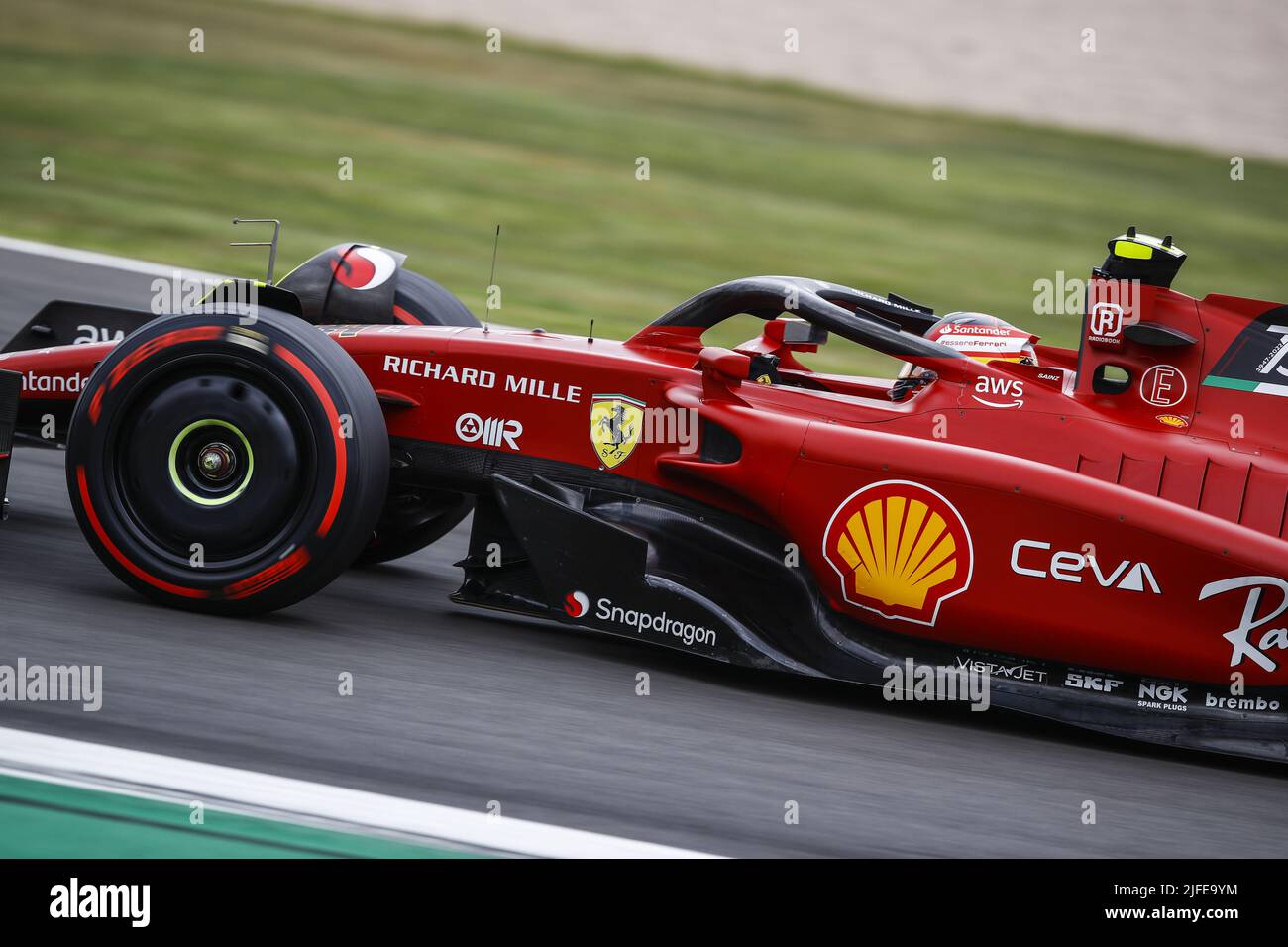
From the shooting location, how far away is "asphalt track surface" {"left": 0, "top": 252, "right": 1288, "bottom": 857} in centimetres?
390

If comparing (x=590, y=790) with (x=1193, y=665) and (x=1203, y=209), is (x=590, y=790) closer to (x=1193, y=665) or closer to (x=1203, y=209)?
(x=1193, y=665)

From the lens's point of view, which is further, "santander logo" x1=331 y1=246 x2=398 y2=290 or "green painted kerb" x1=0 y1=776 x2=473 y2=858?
"santander logo" x1=331 y1=246 x2=398 y2=290

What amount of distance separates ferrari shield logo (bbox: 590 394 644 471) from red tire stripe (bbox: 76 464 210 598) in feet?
4.50

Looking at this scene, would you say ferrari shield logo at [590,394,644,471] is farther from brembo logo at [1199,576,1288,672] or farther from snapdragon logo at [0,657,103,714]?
brembo logo at [1199,576,1288,672]

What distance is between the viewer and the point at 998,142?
1761 cm

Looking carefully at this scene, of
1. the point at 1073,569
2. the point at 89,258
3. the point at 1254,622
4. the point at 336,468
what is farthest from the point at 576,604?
the point at 89,258

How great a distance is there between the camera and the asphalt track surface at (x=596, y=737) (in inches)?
154

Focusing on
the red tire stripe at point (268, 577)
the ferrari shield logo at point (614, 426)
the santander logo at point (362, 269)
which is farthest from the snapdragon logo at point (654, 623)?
the santander logo at point (362, 269)

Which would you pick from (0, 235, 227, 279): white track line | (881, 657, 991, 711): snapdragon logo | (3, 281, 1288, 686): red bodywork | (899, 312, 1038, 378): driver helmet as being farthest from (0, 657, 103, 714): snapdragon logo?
(0, 235, 227, 279): white track line

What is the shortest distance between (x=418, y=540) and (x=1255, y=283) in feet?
33.9
